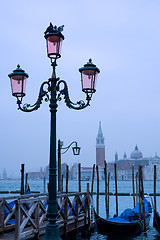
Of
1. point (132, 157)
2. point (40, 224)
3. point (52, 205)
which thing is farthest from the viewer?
point (132, 157)

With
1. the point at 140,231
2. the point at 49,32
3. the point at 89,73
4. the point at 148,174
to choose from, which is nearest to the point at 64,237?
the point at 140,231

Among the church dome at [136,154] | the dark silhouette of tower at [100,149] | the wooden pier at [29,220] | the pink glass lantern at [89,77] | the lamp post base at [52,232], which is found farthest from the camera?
the church dome at [136,154]

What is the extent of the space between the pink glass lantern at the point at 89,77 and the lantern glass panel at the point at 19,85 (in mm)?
834

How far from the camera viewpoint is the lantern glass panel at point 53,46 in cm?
409

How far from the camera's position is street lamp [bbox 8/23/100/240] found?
156 inches

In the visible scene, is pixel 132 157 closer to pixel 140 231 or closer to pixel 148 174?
pixel 148 174

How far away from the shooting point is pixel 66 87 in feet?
14.3

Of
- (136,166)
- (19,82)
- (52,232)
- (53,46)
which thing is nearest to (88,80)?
(53,46)

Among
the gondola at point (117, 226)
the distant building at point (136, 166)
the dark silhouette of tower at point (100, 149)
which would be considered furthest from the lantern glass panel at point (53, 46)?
the distant building at point (136, 166)

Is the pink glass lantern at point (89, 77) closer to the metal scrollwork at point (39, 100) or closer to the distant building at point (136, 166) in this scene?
the metal scrollwork at point (39, 100)

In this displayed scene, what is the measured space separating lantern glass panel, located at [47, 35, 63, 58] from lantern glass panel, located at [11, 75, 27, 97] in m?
0.58

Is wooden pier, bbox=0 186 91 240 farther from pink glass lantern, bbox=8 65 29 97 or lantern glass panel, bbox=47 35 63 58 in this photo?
lantern glass panel, bbox=47 35 63 58

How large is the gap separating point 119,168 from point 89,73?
125 m

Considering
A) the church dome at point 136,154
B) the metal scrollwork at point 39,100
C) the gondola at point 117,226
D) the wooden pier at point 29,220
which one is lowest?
the gondola at point 117,226
